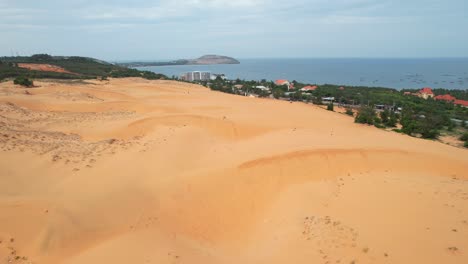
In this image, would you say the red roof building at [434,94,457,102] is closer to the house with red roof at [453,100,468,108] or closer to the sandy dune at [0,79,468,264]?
the house with red roof at [453,100,468,108]

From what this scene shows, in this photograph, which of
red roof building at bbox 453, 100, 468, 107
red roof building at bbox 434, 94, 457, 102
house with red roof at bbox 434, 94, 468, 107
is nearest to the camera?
red roof building at bbox 453, 100, 468, 107

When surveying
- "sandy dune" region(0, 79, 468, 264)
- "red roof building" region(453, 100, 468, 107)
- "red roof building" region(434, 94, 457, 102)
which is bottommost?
"red roof building" region(453, 100, 468, 107)

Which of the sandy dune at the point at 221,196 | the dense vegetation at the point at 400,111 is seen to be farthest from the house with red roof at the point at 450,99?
the sandy dune at the point at 221,196

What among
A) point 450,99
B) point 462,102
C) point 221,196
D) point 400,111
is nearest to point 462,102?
point 462,102

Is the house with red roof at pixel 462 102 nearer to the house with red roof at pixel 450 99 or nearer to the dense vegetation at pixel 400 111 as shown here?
the house with red roof at pixel 450 99

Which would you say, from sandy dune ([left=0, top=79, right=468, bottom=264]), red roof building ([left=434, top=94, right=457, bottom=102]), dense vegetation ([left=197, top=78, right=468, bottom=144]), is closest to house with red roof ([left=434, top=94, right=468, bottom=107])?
red roof building ([left=434, top=94, right=457, bottom=102])

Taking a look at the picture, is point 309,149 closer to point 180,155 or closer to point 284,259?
point 180,155

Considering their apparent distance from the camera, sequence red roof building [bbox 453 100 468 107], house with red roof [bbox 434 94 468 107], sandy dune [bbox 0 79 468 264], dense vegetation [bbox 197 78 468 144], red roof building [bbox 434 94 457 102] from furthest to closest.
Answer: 1. red roof building [bbox 434 94 457 102]
2. house with red roof [bbox 434 94 468 107]
3. red roof building [bbox 453 100 468 107]
4. dense vegetation [bbox 197 78 468 144]
5. sandy dune [bbox 0 79 468 264]

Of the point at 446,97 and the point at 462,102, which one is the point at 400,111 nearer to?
the point at 462,102

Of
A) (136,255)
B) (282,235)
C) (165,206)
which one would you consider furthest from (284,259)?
(165,206)

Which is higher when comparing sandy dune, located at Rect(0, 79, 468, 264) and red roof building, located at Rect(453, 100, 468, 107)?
sandy dune, located at Rect(0, 79, 468, 264)
